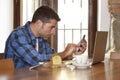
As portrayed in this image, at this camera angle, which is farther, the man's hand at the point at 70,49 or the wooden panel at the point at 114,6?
the wooden panel at the point at 114,6

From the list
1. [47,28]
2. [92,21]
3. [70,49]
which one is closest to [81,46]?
[70,49]

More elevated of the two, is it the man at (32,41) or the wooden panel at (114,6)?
the wooden panel at (114,6)

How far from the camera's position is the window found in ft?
13.5

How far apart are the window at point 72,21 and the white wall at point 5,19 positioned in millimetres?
806

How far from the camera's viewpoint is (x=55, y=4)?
426 centimetres

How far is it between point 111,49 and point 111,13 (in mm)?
541

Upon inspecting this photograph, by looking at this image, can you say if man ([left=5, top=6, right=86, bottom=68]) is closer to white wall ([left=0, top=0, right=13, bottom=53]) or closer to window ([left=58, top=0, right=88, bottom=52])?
window ([left=58, top=0, right=88, bottom=52])

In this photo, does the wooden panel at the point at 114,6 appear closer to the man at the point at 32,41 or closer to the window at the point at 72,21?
the window at the point at 72,21

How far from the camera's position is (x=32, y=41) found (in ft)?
7.92

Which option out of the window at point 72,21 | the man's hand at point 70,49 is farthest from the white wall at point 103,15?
the man's hand at point 70,49

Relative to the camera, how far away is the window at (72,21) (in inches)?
162

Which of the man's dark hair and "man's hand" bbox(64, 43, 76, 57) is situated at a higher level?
the man's dark hair

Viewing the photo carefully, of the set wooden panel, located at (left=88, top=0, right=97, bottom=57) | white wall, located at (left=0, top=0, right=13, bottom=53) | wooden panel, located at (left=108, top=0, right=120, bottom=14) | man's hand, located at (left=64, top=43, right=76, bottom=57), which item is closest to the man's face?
man's hand, located at (left=64, top=43, right=76, bottom=57)

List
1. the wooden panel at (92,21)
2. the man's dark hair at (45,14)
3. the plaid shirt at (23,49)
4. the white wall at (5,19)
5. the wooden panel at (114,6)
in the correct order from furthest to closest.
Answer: the white wall at (5,19) < the wooden panel at (114,6) < the wooden panel at (92,21) < the man's dark hair at (45,14) < the plaid shirt at (23,49)
